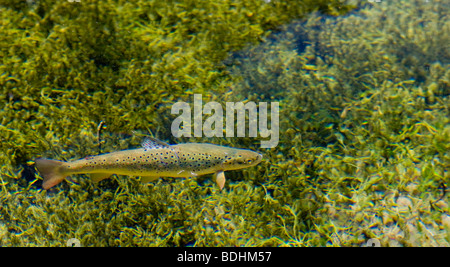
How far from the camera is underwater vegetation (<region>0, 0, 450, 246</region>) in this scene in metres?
3.63

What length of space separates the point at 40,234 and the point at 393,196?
3703 millimetres

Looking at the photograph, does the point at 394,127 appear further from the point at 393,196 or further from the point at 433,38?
the point at 433,38

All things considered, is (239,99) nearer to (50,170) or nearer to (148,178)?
(148,178)

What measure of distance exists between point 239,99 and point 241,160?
42.7 inches

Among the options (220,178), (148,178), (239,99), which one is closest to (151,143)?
(148,178)

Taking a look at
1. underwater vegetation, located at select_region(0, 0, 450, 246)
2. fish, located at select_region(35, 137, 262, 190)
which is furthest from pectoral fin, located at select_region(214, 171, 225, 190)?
underwater vegetation, located at select_region(0, 0, 450, 246)

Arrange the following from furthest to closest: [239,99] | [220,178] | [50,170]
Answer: [239,99] < [220,178] < [50,170]

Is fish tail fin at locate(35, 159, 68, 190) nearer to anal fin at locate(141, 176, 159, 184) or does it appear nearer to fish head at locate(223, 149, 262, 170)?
anal fin at locate(141, 176, 159, 184)

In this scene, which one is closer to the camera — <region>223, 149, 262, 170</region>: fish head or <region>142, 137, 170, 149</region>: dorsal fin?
<region>142, 137, 170, 149</region>: dorsal fin

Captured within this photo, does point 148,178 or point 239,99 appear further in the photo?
point 239,99

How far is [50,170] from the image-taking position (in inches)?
140

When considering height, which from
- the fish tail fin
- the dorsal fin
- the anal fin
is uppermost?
the dorsal fin

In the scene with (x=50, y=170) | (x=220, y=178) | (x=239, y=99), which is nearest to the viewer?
(x=50, y=170)
